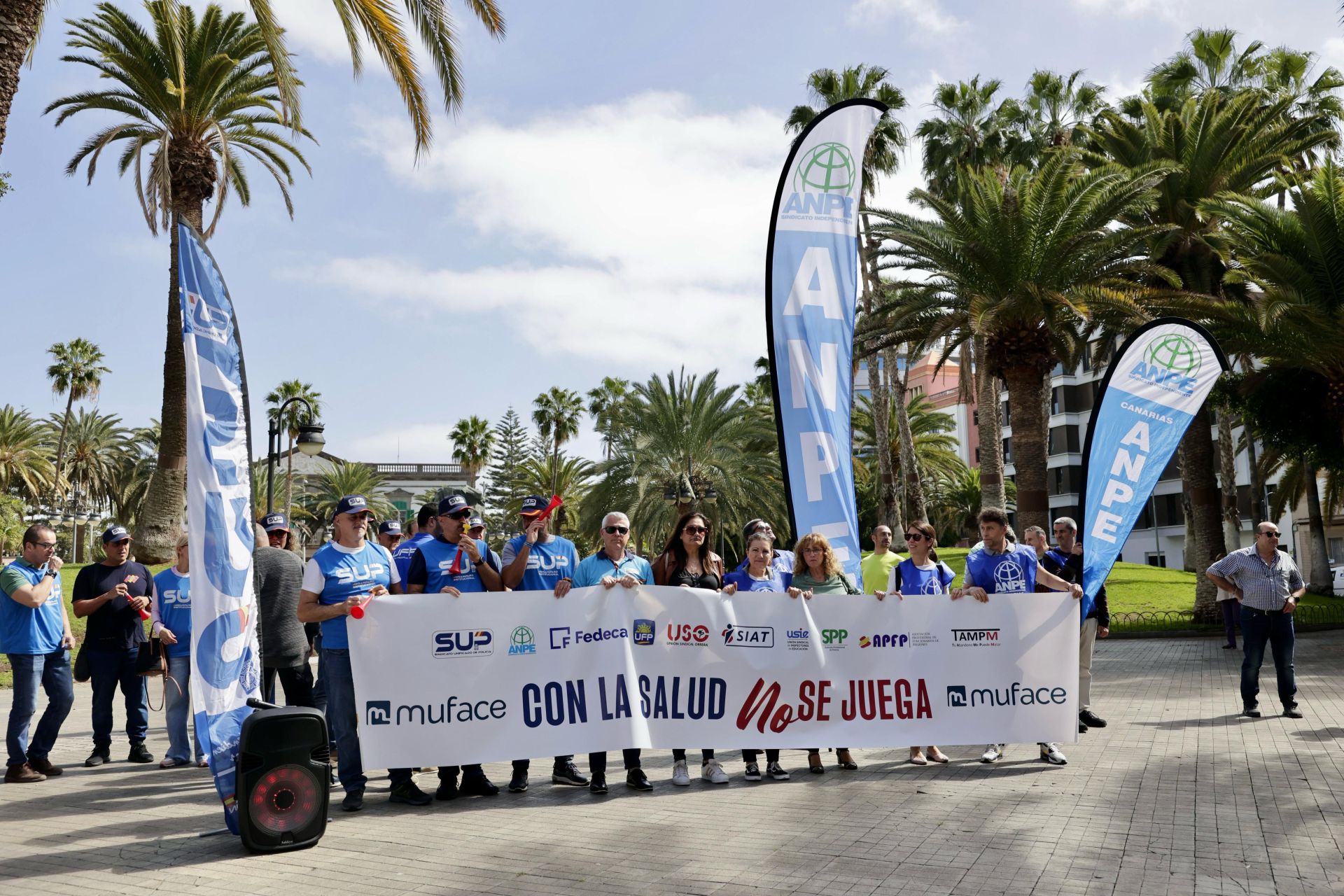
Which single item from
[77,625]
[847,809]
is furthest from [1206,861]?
[77,625]

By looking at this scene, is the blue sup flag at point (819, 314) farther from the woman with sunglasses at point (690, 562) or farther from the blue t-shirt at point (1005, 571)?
the woman with sunglasses at point (690, 562)

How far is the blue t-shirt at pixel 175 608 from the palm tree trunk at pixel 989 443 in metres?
20.9

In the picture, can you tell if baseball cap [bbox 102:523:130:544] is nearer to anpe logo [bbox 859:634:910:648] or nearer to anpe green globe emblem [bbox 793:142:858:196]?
anpe logo [bbox 859:634:910:648]

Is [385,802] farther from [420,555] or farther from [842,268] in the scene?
[842,268]

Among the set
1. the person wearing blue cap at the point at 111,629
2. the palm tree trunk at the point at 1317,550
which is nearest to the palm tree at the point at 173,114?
the person wearing blue cap at the point at 111,629

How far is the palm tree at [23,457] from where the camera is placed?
52250mm

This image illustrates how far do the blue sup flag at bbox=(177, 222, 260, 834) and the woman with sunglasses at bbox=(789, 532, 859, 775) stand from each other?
383cm

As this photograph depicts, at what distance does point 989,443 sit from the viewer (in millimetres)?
29375

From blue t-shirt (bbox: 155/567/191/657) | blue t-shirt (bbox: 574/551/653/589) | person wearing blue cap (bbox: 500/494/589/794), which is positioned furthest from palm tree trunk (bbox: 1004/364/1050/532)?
blue t-shirt (bbox: 155/567/191/657)

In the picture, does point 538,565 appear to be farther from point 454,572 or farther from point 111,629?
point 111,629

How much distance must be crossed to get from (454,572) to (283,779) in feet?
6.09

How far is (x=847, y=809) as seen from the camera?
21.4 ft

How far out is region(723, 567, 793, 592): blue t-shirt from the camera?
787 centimetres

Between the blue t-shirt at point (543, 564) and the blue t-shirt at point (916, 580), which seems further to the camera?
the blue t-shirt at point (916, 580)
